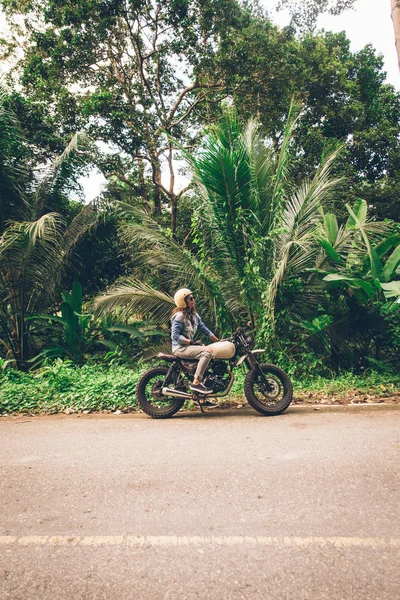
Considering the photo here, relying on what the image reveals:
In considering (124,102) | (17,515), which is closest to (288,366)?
(17,515)

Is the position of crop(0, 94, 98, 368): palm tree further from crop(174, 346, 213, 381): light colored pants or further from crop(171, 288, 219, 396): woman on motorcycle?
crop(174, 346, 213, 381): light colored pants

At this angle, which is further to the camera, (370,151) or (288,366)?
(370,151)

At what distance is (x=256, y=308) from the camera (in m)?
7.48

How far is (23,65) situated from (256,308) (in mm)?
10700

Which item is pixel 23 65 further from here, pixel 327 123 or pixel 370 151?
pixel 370 151

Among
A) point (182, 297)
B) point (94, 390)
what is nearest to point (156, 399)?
point (94, 390)

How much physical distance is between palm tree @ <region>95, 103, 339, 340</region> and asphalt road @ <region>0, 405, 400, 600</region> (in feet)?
9.91

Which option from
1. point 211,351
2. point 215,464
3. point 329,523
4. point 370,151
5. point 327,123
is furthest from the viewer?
point 370,151

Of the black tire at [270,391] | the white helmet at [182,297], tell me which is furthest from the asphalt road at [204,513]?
the white helmet at [182,297]

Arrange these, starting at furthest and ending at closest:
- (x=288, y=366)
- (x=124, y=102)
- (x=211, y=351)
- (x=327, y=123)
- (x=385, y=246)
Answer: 1. (x=327, y=123)
2. (x=124, y=102)
3. (x=288, y=366)
4. (x=385, y=246)
5. (x=211, y=351)

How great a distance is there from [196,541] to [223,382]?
3.13 m

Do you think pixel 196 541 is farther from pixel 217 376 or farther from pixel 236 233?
pixel 236 233

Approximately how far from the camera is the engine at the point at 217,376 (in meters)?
5.65

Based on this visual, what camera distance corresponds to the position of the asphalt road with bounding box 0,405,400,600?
89.0 inches
